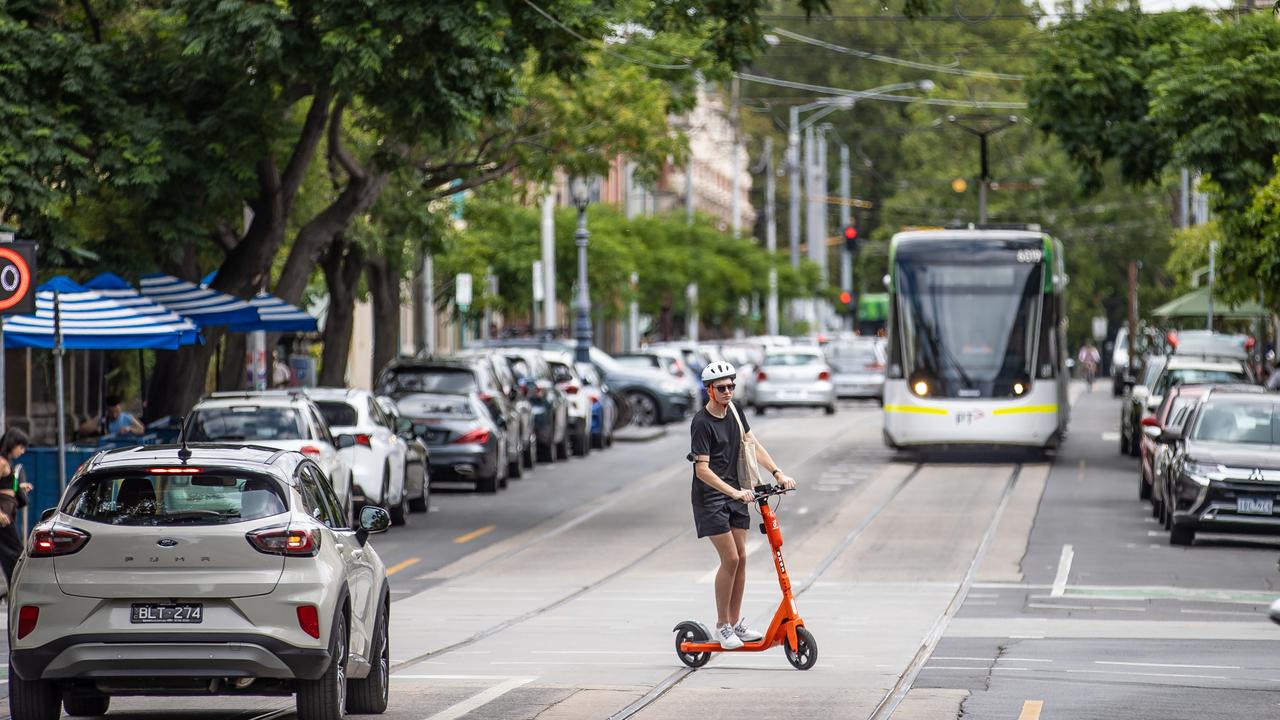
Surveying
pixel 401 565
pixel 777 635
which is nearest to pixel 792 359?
pixel 401 565

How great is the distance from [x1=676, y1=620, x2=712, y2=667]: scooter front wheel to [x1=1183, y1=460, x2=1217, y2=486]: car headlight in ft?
32.3

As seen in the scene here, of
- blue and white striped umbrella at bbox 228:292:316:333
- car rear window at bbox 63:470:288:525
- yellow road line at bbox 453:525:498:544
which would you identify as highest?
blue and white striped umbrella at bbox 228:292:316:333

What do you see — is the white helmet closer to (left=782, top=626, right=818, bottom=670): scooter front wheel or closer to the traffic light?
(left=782, top=626, right=818, bottom=670): scooter front wheel

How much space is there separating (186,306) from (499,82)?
14.7ft

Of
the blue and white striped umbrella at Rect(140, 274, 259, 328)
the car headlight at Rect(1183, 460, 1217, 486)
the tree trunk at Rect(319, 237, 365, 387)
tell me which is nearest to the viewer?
the car headlight at Rect(1183, 460, 1217, 486)

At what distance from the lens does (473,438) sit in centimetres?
2881

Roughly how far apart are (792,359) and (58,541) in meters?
40.1

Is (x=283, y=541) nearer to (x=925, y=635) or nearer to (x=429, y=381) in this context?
(x=925, y=635)

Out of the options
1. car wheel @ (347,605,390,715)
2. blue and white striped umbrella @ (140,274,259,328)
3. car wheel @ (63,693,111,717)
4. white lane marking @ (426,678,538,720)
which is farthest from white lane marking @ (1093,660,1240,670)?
blue and white striped umbrella @ (140,274,259,328)

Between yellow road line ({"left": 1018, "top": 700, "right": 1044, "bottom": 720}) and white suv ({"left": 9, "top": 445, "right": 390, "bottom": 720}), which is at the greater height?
white suv ({"left": 9, "top": 445, "right": 390, "bottom": 720})

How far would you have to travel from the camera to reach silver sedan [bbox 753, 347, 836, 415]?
49.0 m

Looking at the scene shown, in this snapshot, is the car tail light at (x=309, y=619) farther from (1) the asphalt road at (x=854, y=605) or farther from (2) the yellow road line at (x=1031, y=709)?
(2) the yellow road line at (x=1031, y=709)

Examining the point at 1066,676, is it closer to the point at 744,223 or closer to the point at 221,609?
the point at 221,609

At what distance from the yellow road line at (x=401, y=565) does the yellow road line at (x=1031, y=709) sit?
31.9ft
